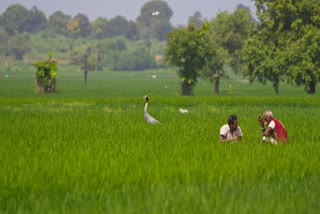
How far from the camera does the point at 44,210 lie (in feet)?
19.5

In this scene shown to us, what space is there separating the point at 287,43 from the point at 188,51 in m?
10.8

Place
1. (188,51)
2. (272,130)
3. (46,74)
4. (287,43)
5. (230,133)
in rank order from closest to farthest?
1. (272,130)
2. (230,133)
3. (287,43)
4. (188,51)
5. (46,74)

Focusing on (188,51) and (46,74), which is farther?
(46,74)

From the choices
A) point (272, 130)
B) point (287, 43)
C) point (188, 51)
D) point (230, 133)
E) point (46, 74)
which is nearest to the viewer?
point (272, 130)

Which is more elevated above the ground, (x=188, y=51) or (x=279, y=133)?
(x=188, y=51)

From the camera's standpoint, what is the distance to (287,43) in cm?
4538

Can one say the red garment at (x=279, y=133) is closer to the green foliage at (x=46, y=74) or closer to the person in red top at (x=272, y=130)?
the person in red top at (x=272, y=130)

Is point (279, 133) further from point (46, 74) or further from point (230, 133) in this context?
point (46, 74)

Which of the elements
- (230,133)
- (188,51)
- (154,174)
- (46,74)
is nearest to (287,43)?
(188,51)

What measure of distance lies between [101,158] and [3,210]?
3082mm

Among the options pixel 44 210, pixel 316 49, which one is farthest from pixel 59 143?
pixel 316 49

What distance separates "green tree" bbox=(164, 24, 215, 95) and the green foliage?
10576 mm

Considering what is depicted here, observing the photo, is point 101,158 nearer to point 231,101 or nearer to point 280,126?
point 280,126

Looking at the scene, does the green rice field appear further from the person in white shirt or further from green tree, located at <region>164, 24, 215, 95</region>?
green tree, located at <region>164, 24, 215, 95</region>
